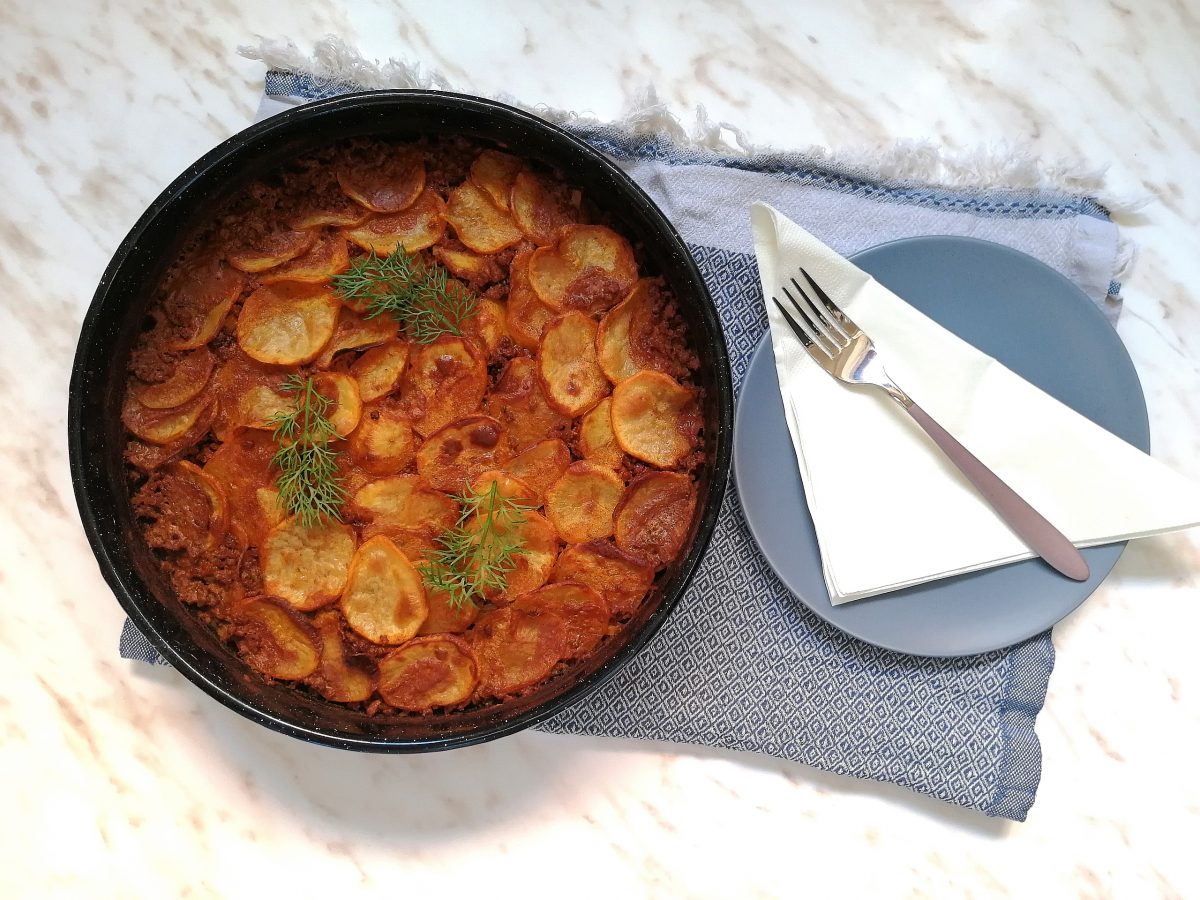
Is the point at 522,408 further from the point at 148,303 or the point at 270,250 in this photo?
the point at 148,303

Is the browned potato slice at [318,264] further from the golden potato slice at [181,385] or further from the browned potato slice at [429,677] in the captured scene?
the browned potato slice at [429,677]

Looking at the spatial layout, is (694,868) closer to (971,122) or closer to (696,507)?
(696,507)

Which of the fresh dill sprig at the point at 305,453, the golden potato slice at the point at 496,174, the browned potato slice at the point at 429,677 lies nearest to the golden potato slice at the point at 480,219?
the golden potato slice at the point at 496,174

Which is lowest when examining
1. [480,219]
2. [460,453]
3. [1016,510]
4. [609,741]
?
[609,741]

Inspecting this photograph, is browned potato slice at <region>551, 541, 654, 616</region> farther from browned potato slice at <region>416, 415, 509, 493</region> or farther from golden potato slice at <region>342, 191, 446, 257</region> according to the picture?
golden potato slice at <region>342, 191, 446, 257</region>

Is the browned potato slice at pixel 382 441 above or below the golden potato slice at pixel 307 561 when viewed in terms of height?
above

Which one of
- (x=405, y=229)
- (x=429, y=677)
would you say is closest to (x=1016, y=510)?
(x=429, y=677)
